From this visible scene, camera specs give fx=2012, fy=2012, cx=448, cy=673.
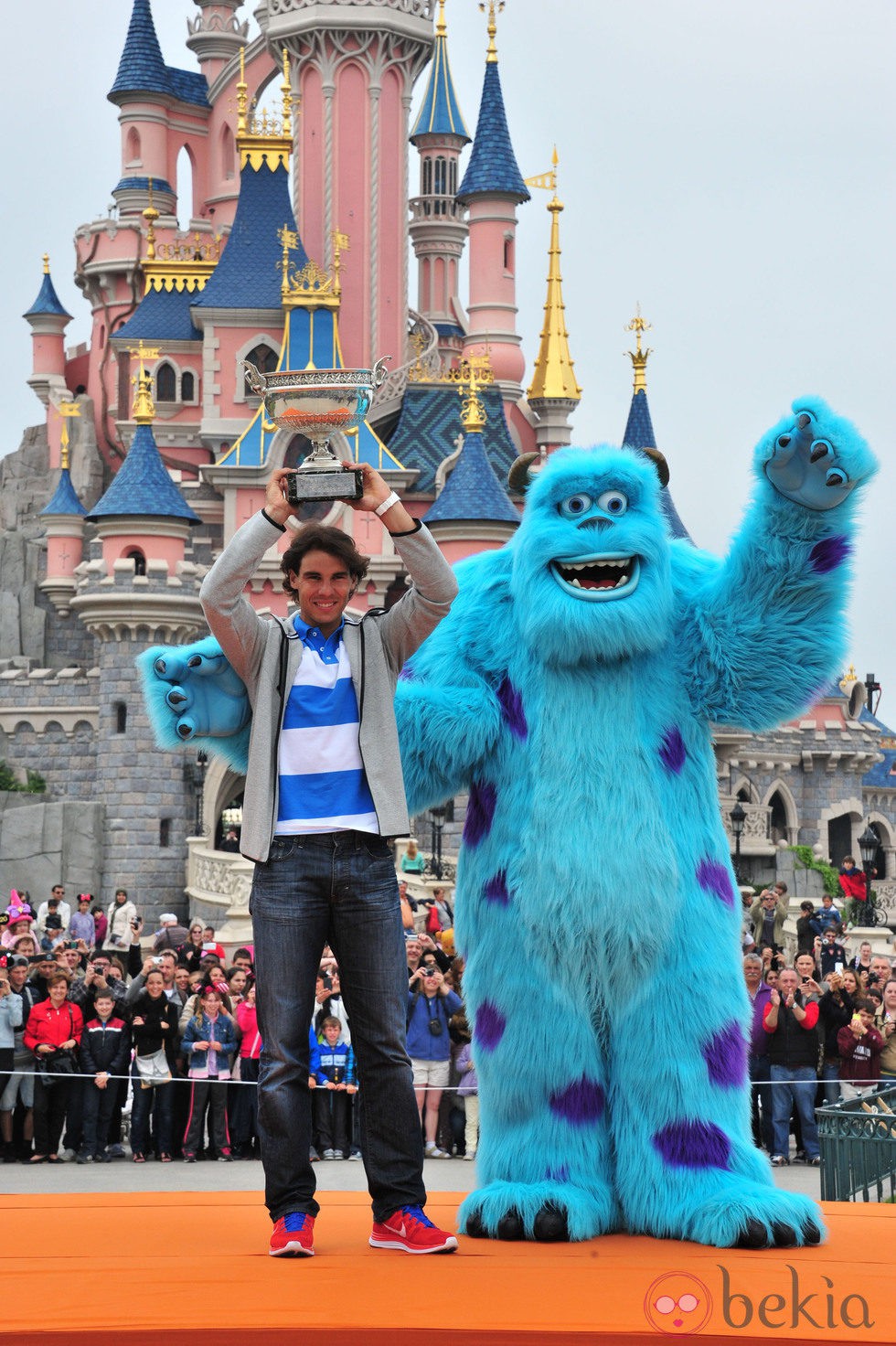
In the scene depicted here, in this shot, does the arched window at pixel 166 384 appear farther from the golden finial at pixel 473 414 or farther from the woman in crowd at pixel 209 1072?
the woman in crowd at pixel 209 1072

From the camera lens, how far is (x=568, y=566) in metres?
4.21

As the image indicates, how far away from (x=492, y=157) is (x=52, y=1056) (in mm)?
27934

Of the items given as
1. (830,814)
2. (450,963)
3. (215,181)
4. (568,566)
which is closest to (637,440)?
(830,814)

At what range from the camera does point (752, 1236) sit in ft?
12.1

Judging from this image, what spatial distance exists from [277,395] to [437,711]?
74 cm

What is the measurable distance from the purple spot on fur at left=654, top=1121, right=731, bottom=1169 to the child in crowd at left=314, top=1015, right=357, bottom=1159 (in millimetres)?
5741

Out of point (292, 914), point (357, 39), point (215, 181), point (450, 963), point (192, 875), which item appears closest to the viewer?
point (292, 914)

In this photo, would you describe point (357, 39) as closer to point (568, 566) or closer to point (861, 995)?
point (861, 995)

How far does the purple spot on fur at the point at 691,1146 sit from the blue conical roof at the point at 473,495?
23.7m

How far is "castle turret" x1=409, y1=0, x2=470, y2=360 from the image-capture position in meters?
41.5

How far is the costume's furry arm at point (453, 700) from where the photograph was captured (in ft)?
13.9

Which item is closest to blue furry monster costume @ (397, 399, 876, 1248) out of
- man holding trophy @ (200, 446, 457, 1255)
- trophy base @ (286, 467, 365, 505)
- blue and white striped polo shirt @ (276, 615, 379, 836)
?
man holding trophy @ (200, 446, 457, 1255)

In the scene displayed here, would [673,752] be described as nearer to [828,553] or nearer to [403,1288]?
[828,553]

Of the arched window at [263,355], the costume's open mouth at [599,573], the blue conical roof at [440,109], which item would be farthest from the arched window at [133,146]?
the costume's open mouth at [599,573]
